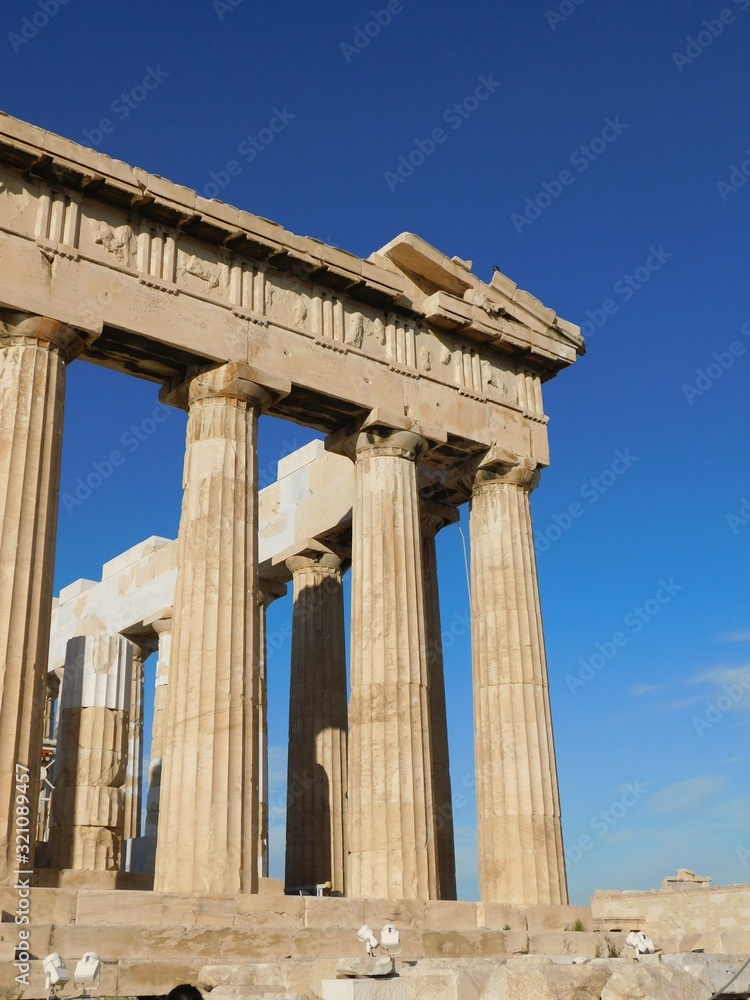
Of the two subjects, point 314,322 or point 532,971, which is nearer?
point 532,971

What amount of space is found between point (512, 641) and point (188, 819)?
28.5 ft

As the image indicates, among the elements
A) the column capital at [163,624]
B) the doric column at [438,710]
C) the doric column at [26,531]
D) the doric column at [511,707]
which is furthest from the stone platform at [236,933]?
the column capital at [163,624]

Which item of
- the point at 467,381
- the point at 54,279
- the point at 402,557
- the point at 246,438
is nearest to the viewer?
the point at 54,279

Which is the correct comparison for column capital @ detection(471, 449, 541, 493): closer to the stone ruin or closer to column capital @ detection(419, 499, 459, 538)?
the stone ruin

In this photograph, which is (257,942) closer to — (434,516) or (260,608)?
(260,608)

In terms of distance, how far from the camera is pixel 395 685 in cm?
2159

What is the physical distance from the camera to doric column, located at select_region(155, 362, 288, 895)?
18.0m

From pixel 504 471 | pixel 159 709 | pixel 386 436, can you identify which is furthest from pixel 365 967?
pixel 159 709

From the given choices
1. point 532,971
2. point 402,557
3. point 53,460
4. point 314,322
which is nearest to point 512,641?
point 402,557

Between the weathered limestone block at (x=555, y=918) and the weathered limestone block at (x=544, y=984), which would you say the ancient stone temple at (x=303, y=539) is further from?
the weathered limestone block at (x=544, y=984)

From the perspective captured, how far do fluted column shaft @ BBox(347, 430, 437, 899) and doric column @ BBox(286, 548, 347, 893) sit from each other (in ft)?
17.2

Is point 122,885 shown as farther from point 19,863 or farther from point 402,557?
point 402,557

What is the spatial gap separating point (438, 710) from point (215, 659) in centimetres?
847

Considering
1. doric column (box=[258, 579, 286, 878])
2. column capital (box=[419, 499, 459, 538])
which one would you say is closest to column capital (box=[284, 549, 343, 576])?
column capital (box=[419, 499, 459, 538])
